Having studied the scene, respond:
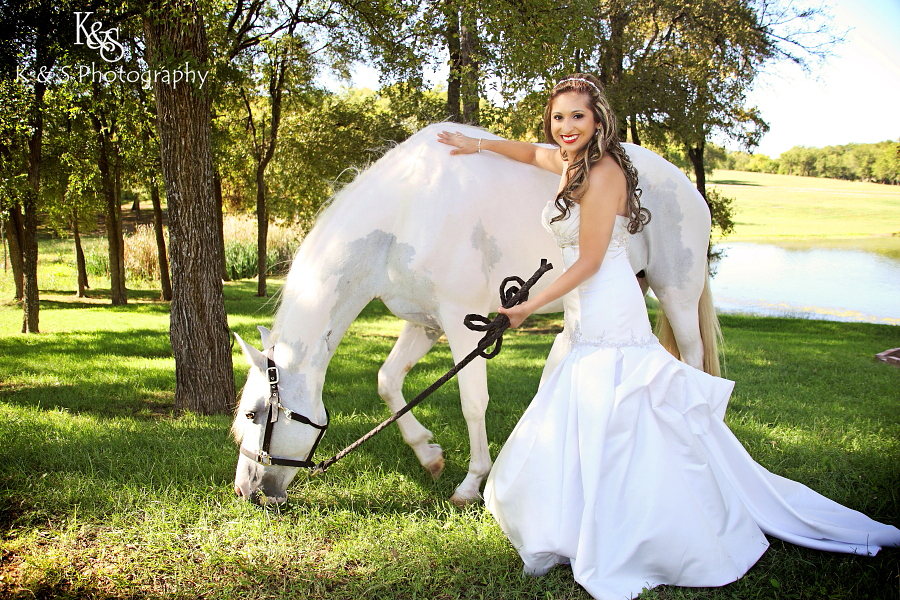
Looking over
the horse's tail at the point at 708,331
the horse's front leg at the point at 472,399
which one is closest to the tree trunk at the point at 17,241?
the horse's front leg at the point at 472,399

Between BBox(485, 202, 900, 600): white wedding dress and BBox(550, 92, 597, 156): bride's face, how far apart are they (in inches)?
12.0

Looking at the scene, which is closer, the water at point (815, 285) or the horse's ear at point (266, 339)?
the horse's ear at point (266, 339)

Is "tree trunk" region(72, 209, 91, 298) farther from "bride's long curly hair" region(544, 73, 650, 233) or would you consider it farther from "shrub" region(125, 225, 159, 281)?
"bride's long curly hair" region(544, 73, 650, 233)

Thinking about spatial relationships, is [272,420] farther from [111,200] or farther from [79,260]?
[79,260]

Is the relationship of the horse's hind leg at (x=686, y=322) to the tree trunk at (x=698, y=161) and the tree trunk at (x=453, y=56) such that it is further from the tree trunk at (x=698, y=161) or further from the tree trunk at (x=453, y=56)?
the tree trunk at (x=698, y=161)

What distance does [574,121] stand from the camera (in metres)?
2.60

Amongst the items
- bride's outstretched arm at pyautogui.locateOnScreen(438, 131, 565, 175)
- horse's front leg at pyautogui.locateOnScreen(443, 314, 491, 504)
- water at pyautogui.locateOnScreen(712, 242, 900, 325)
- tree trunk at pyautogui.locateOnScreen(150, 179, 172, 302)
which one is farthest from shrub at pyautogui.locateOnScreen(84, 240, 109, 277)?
water at pyautogui.locateOnScreen(712, 242, 900, 325)

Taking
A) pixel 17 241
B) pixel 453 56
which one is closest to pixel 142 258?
pixel 17 241

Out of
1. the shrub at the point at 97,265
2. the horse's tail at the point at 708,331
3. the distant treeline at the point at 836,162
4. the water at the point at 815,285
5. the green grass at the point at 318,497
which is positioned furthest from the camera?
the distant treeline at the point at 836,162

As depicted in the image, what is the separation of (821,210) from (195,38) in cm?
3703

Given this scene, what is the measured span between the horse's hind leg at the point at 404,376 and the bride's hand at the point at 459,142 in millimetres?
1134

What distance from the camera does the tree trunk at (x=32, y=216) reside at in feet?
25.1

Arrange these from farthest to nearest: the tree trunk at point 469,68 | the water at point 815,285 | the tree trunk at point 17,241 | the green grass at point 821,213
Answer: the green grass at point 821,213 → the water at point 815,285 → the tree trunk at point 17,241 → the tree trunk at point 469,68

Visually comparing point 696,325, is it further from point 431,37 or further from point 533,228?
point 431,37
